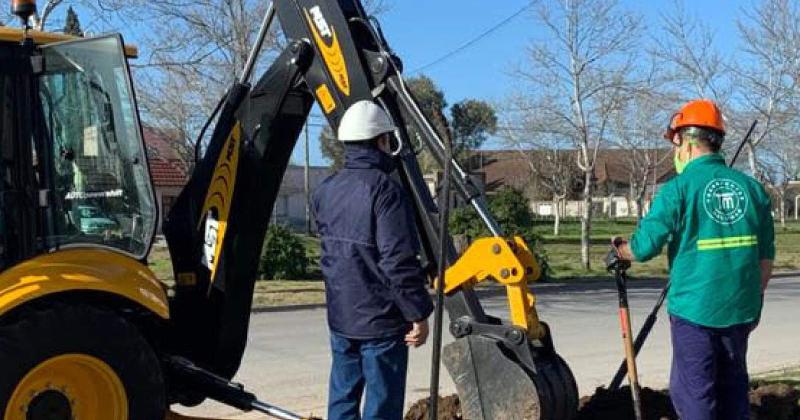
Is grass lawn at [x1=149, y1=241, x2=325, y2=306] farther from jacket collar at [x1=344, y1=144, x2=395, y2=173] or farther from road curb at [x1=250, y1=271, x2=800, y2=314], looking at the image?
jacket collar at [x1=344, y1=144, x2=395, y2=173]

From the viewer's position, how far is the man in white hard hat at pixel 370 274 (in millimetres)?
4328

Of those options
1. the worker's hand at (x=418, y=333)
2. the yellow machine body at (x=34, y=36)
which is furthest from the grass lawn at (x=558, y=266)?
the worker's hand at (x=418, y=333)

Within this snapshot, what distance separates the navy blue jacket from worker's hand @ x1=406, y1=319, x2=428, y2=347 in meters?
0.04

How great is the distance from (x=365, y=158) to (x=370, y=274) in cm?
55

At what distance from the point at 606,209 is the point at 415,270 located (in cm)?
7373

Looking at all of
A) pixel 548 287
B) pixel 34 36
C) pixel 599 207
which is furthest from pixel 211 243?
pixel 599 207

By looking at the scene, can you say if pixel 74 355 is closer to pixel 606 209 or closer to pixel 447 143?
pixel 447 143

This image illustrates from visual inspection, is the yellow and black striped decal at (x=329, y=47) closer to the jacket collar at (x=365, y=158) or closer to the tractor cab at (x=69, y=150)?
the jacket collar at (x=365, y=158)

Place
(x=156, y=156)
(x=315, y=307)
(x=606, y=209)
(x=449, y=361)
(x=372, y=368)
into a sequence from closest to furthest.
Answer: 1. (x=372, y=368)
2. (x=449, y=361)
3. (x=315, y=307)
4. (x=156, y=156)
5. (x=606, y=209)

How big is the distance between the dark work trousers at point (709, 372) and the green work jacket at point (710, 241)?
0.08m

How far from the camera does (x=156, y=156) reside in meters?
24.4

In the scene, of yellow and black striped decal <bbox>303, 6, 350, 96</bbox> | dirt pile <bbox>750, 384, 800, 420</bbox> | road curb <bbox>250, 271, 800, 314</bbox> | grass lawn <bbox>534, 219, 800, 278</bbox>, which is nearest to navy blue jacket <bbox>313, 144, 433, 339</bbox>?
yellow and black striped decal <bbox>303, 6, 350, 96</bbox>

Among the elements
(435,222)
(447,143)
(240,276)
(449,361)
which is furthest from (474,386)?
(240,276)

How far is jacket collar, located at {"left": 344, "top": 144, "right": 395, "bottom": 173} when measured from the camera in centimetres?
451
